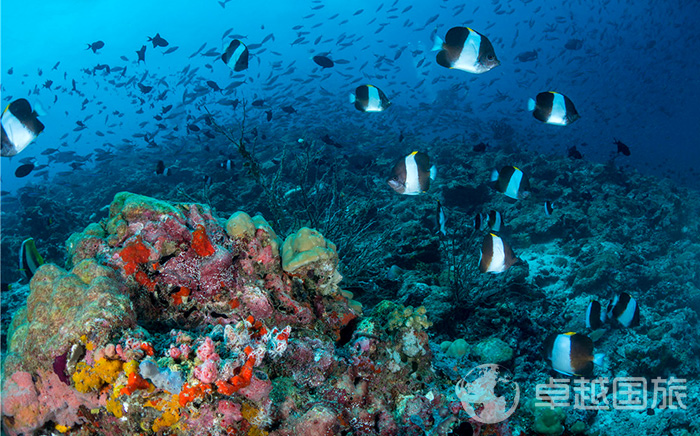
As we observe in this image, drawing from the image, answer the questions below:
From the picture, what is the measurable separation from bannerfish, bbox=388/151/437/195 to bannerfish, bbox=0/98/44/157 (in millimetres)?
3242

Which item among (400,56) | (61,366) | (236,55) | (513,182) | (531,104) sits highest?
(236,55)

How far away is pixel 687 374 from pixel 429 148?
576 inches

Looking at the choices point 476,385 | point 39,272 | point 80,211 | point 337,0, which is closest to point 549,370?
point 476,385

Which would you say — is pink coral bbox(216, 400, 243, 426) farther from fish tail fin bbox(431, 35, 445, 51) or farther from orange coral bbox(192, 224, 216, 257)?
fish tail fin bbox(431, 35, 445, 51)

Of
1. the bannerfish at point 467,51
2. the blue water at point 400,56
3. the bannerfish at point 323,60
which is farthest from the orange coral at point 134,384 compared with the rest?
the blue water at point 400,56

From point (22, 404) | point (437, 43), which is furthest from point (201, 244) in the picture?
point (437, 43)

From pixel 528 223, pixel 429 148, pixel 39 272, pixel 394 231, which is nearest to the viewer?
pixel 39 272

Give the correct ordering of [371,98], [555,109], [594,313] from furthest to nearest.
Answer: [594,313]
[371,98]
[555,109]

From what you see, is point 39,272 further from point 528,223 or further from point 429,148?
point 429,148

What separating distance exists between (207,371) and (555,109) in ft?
12.8

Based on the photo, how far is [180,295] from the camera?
2557 mm

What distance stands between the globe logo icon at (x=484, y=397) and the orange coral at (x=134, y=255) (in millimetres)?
2599

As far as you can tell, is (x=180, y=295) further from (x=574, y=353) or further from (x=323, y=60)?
(x=323, y=60)

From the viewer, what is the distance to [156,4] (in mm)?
86562
